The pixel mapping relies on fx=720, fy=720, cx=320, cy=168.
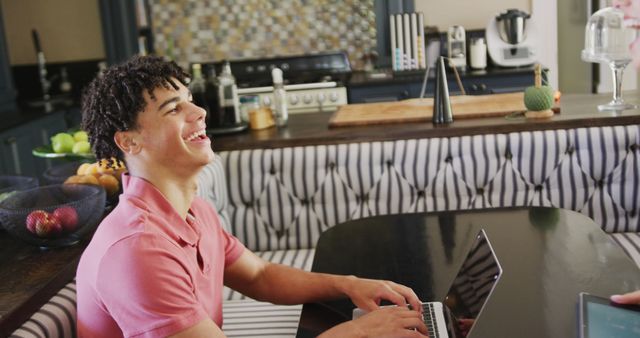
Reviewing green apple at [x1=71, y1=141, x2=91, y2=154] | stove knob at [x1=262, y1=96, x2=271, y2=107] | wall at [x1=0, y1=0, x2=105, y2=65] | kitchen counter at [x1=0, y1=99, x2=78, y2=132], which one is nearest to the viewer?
green apple at [x1=71, y1=141, x2=91, y2=154]

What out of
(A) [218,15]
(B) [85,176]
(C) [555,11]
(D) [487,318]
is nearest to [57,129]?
(A) [218,15]

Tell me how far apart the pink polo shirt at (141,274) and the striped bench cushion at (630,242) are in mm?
1578

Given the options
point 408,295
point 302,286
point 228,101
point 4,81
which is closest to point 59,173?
point 228,101

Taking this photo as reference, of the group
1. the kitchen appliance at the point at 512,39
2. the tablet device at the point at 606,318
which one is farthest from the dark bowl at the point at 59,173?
the kitchen appliance at the point at 512,39

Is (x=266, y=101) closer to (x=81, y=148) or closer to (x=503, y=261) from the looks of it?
(x=81, y=148)

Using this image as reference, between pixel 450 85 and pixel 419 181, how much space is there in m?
1.85

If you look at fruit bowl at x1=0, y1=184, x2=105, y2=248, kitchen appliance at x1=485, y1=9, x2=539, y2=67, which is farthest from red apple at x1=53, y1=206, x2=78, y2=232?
kitchen appliance at x1=485, y1=9, x2=539, y2=67

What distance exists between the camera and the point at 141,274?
4.26 feet

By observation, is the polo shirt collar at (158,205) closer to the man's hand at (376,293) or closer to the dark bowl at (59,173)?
the man's hand at (376,293)

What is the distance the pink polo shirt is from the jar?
1.59 m

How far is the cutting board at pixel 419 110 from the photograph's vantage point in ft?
9.45

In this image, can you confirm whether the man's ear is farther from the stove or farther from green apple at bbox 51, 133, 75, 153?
the stove

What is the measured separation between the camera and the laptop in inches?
55.6

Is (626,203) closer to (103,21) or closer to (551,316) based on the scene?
(551,316)
